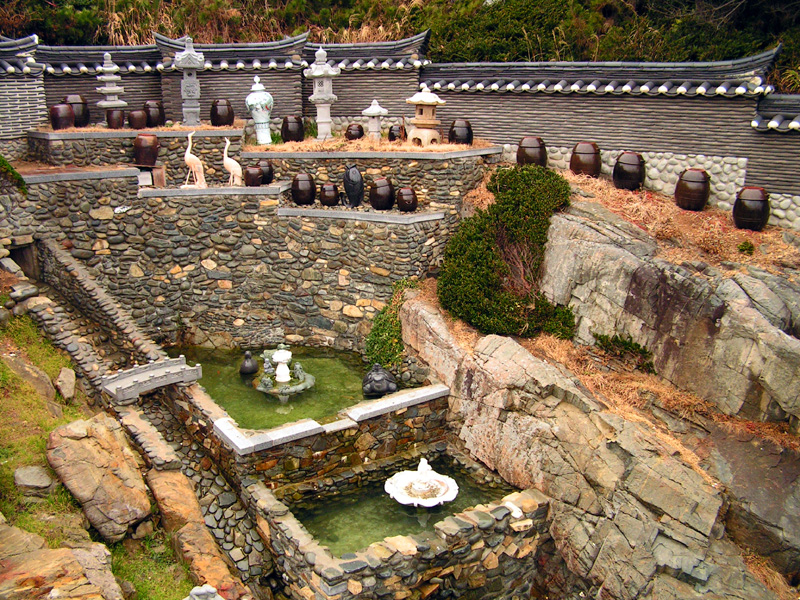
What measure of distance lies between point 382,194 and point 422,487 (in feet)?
21.4

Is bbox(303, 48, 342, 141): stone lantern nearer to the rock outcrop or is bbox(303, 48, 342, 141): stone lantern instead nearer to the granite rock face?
the rock outcrop

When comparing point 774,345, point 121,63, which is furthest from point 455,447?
point 121,63

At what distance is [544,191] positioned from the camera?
13117mm

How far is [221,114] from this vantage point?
54.6ft

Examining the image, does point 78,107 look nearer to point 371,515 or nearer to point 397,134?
point 397,134

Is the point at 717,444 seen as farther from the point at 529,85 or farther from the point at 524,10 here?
the point at 524,10

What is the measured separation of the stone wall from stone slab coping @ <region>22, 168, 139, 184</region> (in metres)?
1.50

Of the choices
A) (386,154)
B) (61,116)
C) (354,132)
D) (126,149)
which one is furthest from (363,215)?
(61,116)

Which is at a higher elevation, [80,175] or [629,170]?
[629,170]

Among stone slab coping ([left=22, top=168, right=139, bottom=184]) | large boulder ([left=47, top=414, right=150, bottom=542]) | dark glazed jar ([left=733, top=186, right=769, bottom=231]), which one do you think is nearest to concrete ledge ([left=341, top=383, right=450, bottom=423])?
large boulder ([left=47, top=414, right=150, bottom=542])

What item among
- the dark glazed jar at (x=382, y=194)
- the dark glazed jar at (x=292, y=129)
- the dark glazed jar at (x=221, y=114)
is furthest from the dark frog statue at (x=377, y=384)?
the dark glazed jar at (x=221, y=114)

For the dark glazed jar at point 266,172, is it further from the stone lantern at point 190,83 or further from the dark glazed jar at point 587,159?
the dark glazed jar at point 587,159

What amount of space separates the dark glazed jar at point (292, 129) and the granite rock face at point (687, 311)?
767 centimetres

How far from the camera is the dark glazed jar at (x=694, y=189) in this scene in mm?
13023
